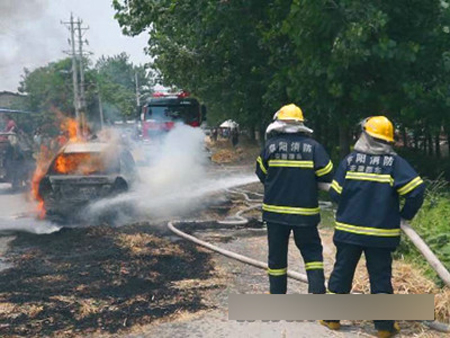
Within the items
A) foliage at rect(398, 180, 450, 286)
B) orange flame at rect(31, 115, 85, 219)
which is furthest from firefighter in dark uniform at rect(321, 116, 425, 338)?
orange flame at rect(31, 115, 85, 219)

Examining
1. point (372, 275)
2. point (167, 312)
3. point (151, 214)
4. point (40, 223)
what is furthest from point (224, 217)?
point (372, 275)

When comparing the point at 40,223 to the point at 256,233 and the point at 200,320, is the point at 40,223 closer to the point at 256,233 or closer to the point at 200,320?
the point at 256,233

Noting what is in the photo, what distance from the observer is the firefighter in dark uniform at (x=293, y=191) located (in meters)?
4.77

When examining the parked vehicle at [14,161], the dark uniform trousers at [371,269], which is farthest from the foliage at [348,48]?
the parked vehicle at [14,161]

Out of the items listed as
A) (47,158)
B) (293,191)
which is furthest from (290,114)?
(47,158)

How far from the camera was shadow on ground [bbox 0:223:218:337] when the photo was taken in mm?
4863

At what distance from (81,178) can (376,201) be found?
682cm

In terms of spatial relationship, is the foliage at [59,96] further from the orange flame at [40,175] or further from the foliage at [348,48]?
the foliage at [348,48]

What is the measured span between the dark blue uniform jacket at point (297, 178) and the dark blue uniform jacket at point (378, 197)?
1.37 feet

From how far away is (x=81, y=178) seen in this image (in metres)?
9.92

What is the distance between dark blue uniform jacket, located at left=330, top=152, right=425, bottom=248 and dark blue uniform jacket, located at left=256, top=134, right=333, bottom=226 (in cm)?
42

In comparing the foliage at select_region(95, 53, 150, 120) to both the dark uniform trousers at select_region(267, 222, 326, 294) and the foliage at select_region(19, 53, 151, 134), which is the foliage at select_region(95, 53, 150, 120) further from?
the dark uniform trousers at select_region(267, 222, 326, 294)

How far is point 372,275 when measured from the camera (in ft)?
14.5

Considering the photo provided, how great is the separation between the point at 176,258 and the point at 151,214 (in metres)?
3.54
